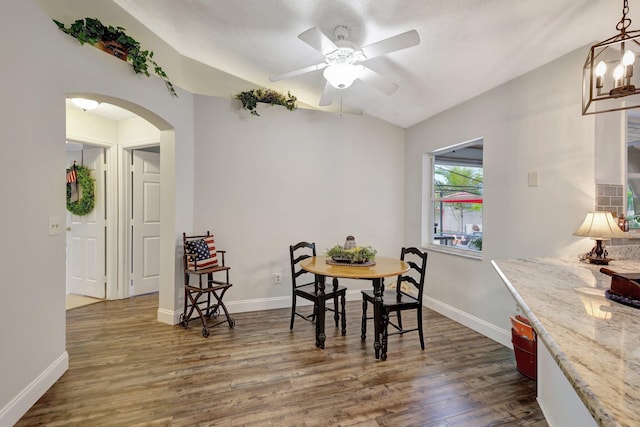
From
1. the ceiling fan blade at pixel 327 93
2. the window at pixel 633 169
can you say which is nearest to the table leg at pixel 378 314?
the ceiling fan blade at pixel 327 93

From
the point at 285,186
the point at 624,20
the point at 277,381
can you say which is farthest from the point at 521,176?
the point at 277,381

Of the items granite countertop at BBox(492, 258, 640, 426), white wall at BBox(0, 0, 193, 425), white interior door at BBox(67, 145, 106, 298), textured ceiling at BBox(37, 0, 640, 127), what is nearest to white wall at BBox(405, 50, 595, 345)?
textured ceiling at BBox(37, 0, 640, 127)

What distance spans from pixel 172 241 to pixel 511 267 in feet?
10.4

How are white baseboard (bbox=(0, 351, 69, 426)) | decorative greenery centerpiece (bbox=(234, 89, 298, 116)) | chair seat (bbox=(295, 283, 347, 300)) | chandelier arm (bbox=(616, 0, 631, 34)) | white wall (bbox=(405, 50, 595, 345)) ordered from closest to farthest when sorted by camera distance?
chandelier arm (bbox=(616, 0, 631, 34))
white baseboard (bbox=(0, 351, 69, 426))
white wall (bbox=(405, 50, 595, 345))
chair seat (bbox=(295, 283, 347, 300))
decorative greenery centerpiece (bbox=(234, 89, 298, 116))

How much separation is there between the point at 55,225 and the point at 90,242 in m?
2.57

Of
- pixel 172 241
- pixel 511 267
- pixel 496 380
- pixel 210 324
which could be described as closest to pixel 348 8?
pixel 511 267

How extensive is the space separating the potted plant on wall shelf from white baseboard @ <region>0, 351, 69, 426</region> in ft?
7.85

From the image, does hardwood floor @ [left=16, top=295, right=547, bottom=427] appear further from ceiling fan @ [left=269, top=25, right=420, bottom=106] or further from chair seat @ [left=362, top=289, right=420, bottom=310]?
ceiling fan @ [left=269, top=25, right=420, bottom=106]

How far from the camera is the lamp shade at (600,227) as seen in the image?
191 centimetres

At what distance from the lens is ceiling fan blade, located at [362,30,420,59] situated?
197cm

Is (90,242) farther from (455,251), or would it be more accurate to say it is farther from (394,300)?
(455,251)

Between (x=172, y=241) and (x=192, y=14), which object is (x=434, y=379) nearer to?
(x=172, y=241)

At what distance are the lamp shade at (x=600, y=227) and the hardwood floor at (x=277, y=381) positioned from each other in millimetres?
1187

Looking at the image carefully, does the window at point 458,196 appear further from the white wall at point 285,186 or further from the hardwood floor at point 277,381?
the hardwood floor at point 277,381
